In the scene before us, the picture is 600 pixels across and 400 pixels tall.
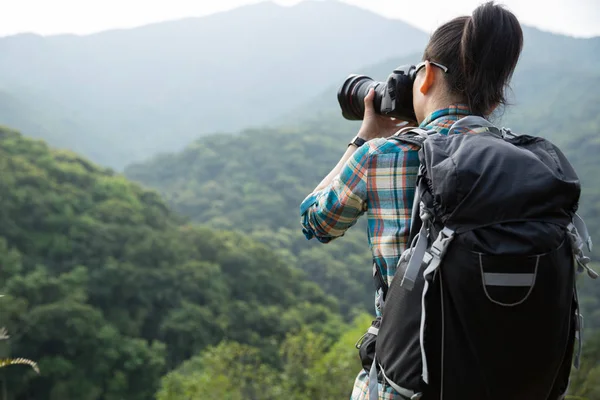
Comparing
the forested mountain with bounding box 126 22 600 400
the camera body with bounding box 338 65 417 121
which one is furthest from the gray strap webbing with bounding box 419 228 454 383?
the forested mountain with bounding box 126 22 600 400

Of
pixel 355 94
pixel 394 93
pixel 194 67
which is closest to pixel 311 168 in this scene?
pixel 194 67

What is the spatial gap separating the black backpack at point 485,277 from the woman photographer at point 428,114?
0.05m

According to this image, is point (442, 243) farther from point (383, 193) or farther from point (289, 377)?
point (289, 377)

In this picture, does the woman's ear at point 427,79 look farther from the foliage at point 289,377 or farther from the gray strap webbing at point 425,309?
the foliage at point 289,377

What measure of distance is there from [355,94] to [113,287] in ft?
69.9

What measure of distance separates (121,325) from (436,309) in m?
20.8

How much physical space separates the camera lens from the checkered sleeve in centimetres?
22

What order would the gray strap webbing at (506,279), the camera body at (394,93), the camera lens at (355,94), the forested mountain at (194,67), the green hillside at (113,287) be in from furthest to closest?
the forested mountain at (194,67) → the green hillside at (113,287) → the camera lens at (355,94) → the camera body at (394,93) → the gray strap webbing at (506,279)

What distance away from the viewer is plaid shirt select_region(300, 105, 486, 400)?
30.1 inches

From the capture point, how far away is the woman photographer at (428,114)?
2.47 ft

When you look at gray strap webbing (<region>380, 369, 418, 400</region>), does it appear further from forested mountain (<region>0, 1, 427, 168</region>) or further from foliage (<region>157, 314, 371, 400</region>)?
Answer: forested mountain (<region>0, 1, 427, 168</region>)

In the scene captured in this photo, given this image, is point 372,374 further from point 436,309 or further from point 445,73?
point 445,73

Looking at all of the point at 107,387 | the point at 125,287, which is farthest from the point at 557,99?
the point at 107,387

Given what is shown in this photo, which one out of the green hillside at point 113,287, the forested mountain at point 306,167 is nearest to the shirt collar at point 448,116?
the green hillside at point 113,287
